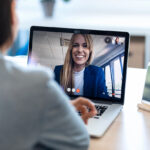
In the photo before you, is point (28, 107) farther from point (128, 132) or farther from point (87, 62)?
point (87, 62)

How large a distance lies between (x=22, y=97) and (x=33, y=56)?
793 millimetres

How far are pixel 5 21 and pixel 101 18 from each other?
2734mm

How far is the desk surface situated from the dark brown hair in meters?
0.43

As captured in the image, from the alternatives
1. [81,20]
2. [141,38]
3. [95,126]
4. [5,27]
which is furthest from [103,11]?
[5,27]

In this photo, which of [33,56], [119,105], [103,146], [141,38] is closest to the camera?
[103,146]

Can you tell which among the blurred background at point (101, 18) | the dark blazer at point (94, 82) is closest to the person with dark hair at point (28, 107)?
the dark blazer at point (94, 82)

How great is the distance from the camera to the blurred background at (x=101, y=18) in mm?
3189

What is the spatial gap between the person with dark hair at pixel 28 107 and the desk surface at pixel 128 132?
12.4 inches

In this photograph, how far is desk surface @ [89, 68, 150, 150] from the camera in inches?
37.1

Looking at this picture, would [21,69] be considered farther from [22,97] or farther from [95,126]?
[95,126]

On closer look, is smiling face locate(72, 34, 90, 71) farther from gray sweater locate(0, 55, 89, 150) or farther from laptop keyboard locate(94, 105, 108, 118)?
gray sweater locate(0, 55, 89, 150)

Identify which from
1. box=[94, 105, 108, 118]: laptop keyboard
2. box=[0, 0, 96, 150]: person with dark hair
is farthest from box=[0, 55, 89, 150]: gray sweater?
box=[94, 105, 108, 118]: laptop keyboard

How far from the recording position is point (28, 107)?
0.61 meters

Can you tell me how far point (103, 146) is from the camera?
94 centimetres
